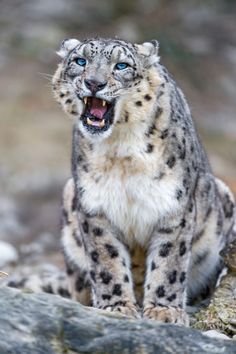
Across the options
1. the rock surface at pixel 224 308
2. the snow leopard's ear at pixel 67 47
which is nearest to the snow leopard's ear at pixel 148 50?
the snow leopard's ear at pixel 67 47

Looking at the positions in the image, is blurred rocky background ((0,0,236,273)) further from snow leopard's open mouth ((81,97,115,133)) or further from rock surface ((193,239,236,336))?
snow leopard's open mouth ((81,97,115,133))

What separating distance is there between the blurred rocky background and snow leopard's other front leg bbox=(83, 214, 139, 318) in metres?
3.92

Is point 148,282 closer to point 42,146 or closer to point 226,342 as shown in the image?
point 226,342

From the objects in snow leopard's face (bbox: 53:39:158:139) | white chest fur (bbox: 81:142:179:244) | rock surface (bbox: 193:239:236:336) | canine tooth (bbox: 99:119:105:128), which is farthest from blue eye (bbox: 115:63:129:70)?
rock surface (bbox: 193:239:236:336)

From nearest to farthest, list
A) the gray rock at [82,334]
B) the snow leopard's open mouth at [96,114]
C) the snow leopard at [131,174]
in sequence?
the gray rock at [82,334]
the snow leopard's open mouth at [96,114]
the snow leopard at [131,174]

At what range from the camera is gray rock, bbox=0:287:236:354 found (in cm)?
600

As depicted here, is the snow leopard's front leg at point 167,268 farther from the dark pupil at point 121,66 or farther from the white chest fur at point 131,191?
the dark pupil at point 121,66

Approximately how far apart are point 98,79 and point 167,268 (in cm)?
157

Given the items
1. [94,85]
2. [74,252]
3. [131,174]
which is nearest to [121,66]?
[94,85]

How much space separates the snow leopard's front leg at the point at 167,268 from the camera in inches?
335

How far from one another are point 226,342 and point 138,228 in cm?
245

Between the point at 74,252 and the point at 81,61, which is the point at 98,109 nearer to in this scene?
the point at 81,61

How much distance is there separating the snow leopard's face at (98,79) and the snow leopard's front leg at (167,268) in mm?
1006

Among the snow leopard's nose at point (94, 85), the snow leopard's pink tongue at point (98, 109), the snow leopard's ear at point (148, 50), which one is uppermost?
the snow leopard's ear at point (148, 50)
